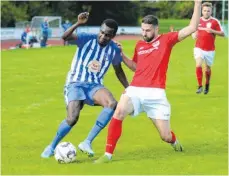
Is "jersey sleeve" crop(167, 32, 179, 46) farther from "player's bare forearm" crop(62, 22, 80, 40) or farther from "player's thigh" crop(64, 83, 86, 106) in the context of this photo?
"player's thigh" crop(64, 83, 86, 106)

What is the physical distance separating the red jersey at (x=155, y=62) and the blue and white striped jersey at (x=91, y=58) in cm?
74

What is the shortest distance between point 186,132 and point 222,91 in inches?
296

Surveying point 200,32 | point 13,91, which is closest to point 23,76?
point 13,91

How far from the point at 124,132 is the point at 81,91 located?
2.65m

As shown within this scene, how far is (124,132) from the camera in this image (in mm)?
12914

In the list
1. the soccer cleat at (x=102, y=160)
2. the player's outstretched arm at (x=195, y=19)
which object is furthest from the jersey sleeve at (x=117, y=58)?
the soccer cleat at (x=102, y=160)

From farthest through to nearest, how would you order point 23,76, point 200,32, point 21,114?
point 23,76 → point 200,32 → point 21,114

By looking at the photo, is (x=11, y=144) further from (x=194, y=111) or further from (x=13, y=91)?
(x=13, y=91)

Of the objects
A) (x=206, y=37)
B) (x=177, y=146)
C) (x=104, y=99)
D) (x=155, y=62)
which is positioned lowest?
(x=177, y=146)

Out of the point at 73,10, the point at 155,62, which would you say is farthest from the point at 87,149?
the point at 73,10

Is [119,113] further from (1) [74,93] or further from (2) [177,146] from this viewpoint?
(2) [177,146]

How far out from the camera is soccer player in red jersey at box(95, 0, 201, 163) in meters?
9.92

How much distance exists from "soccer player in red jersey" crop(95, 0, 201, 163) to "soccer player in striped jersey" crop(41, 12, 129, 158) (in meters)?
0.46

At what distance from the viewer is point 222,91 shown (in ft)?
66.2
